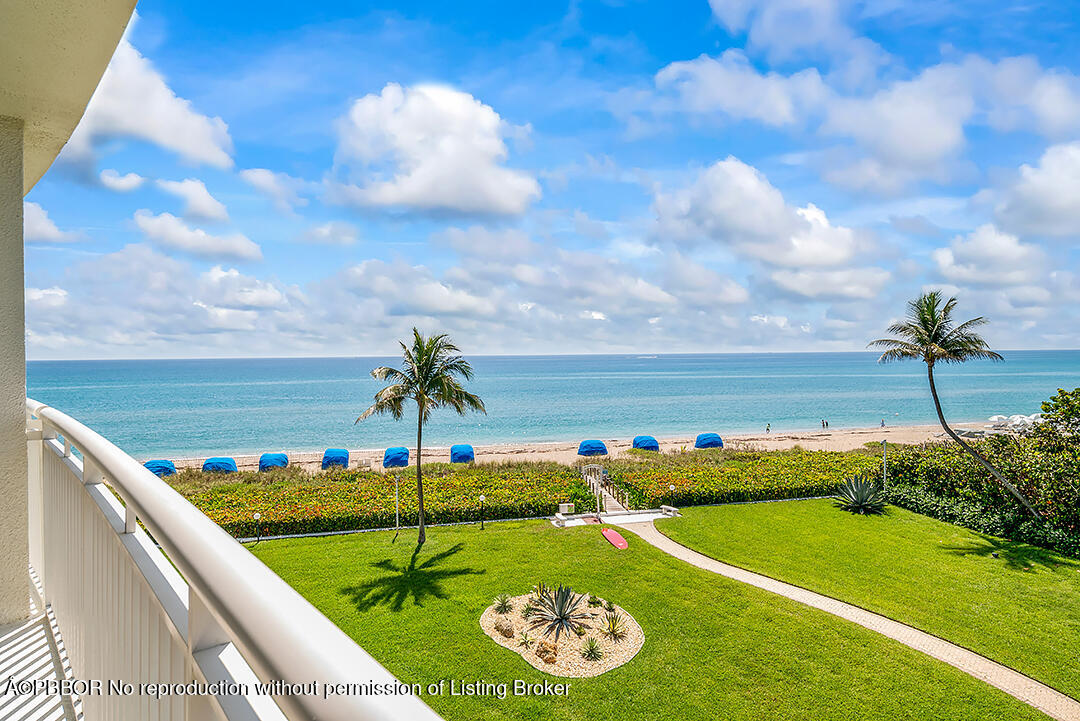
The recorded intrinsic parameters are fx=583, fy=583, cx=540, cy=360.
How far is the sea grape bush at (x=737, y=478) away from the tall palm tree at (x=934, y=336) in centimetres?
435

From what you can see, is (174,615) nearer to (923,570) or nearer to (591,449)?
(923,570)

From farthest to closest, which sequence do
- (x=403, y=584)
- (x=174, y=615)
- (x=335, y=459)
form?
(x=335, y=459), (x=403, y=584), (x=174, y=615)

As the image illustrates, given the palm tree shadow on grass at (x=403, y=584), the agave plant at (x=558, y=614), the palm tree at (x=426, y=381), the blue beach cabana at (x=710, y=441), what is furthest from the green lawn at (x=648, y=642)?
the blue beach cabana at (x=710, y=441)

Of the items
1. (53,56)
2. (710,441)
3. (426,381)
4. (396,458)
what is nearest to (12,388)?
(53,56)

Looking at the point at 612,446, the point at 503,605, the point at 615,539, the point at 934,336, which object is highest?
the point at 934,336

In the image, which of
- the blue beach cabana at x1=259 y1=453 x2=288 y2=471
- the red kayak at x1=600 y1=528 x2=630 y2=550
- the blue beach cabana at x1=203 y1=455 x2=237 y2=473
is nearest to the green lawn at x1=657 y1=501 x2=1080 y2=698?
the red kayak at x1=600 y1=528 x2=630 y2=550

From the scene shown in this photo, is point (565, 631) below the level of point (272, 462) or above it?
below

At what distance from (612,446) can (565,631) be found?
109ft

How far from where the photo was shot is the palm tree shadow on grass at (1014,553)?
13969mm

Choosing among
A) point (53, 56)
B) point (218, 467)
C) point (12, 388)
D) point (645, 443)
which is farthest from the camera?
point (645, 443)

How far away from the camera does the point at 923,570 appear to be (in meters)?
13.6

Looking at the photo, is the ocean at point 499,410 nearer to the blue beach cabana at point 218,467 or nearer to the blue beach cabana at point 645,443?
the blue beach cabana at point 645,443

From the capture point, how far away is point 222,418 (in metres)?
63.5

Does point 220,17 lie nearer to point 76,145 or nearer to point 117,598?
point 76,145
